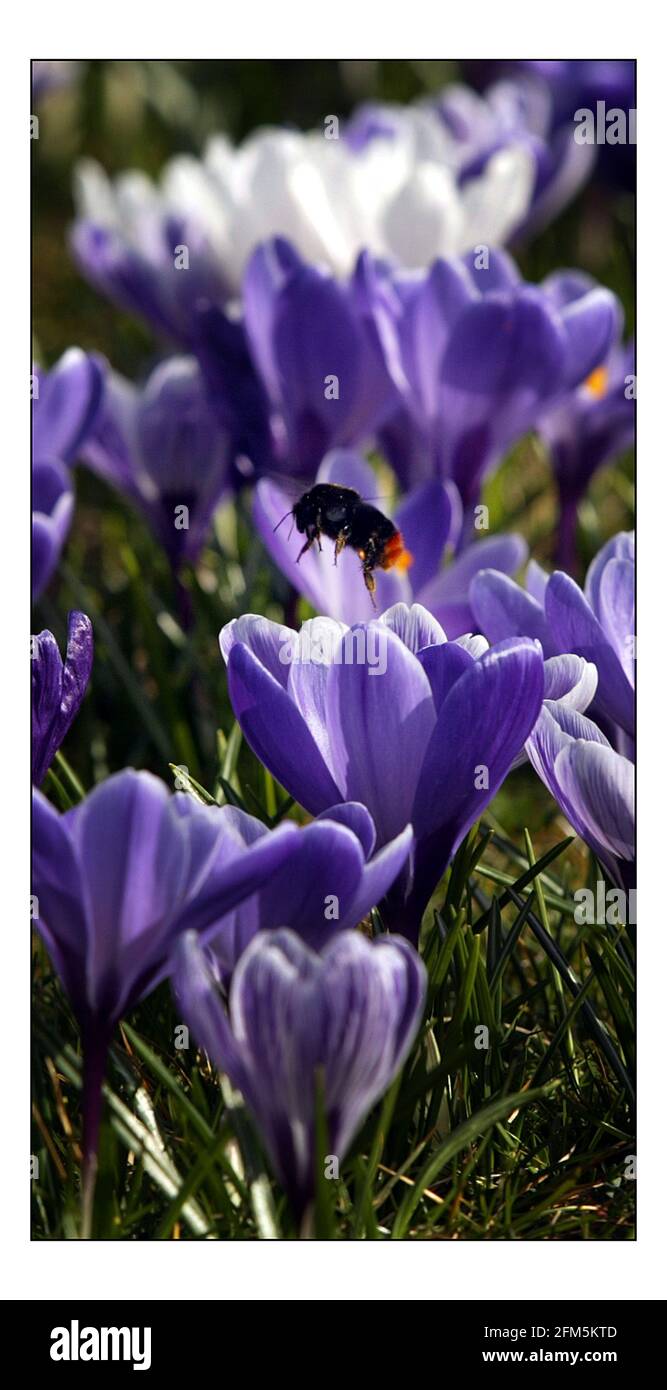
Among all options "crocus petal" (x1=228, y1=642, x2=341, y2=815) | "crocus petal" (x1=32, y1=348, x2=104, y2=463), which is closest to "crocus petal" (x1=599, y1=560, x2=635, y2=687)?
"crocus petal" (x1=228, y1=642, x2=341, y2=815)

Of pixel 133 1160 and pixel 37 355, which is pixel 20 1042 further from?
pixel 37 355

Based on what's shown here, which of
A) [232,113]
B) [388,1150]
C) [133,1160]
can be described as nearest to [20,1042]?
[133,1160]

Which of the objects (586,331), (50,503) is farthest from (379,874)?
(586,331)

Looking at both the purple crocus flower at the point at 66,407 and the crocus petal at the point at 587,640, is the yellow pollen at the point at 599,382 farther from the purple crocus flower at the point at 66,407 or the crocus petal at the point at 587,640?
the crocus petal at the point at 587,640

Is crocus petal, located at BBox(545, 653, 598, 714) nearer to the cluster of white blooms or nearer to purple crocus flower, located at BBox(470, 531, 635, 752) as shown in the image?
purple crocus flower, located at BBox(470, 531, 635, 752)

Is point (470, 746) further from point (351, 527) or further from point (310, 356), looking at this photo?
point (310, 356)
